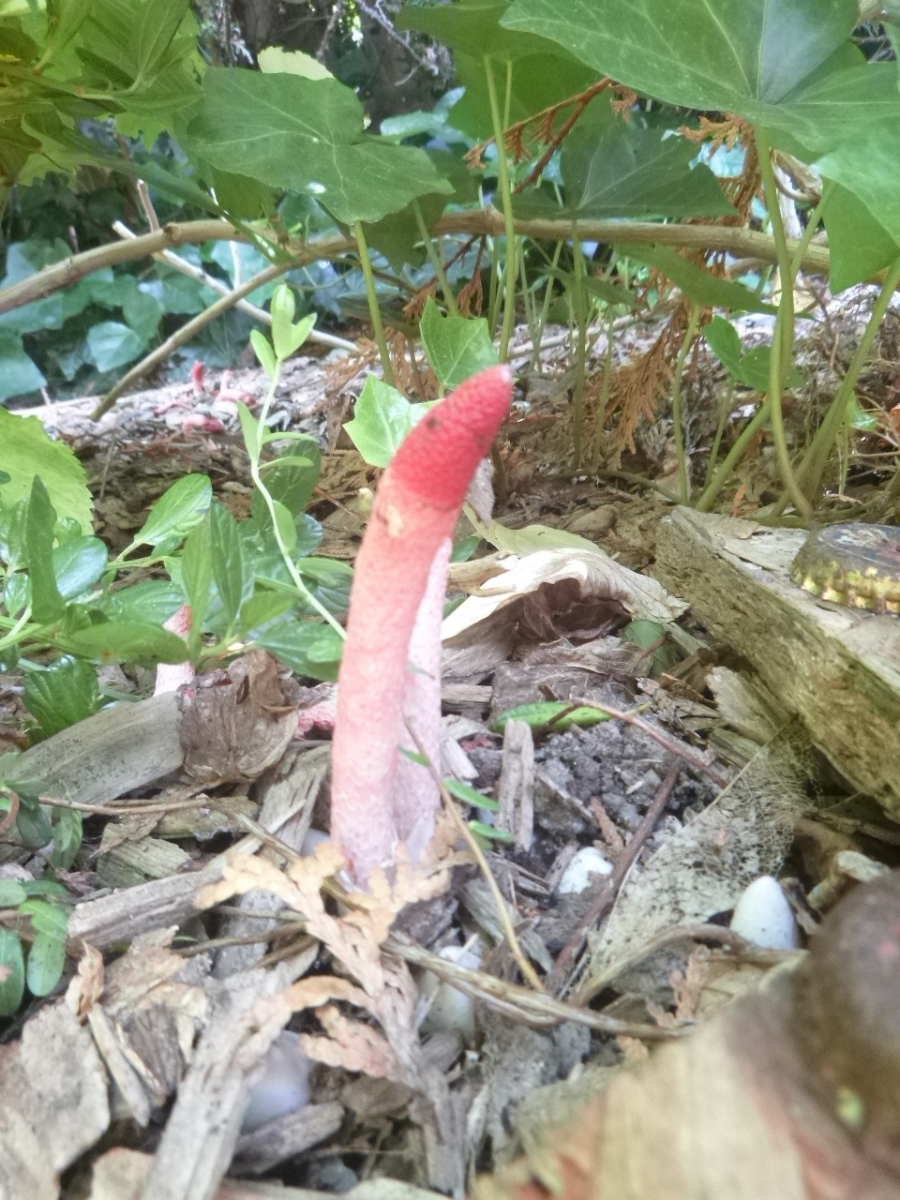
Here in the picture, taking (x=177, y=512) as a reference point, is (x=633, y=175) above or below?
above

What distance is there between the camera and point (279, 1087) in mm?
774

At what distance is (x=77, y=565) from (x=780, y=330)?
136cm

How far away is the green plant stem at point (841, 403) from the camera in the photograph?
5.21 feet

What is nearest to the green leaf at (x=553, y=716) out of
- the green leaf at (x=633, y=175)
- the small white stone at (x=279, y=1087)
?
the small white stone at (x=279, y=1087)

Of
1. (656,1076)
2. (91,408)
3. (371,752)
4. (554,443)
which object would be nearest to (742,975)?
(656,1076)

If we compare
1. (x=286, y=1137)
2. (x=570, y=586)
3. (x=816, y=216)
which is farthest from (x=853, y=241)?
(x=286, y=1137)

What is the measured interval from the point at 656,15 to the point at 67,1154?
5.76 ft

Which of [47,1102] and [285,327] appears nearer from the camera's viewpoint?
[47,1102]

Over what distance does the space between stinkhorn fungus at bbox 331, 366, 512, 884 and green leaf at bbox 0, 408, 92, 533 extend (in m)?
0.95

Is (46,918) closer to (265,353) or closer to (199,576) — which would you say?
(199,576)

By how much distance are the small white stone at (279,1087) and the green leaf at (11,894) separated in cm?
33

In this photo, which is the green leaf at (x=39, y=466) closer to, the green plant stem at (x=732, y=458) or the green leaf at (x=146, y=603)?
the green leaf at (x=146, y=603)

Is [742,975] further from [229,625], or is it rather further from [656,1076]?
[229,625]

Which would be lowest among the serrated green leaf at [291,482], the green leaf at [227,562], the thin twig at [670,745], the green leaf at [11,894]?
the green leaf at [11,894]
